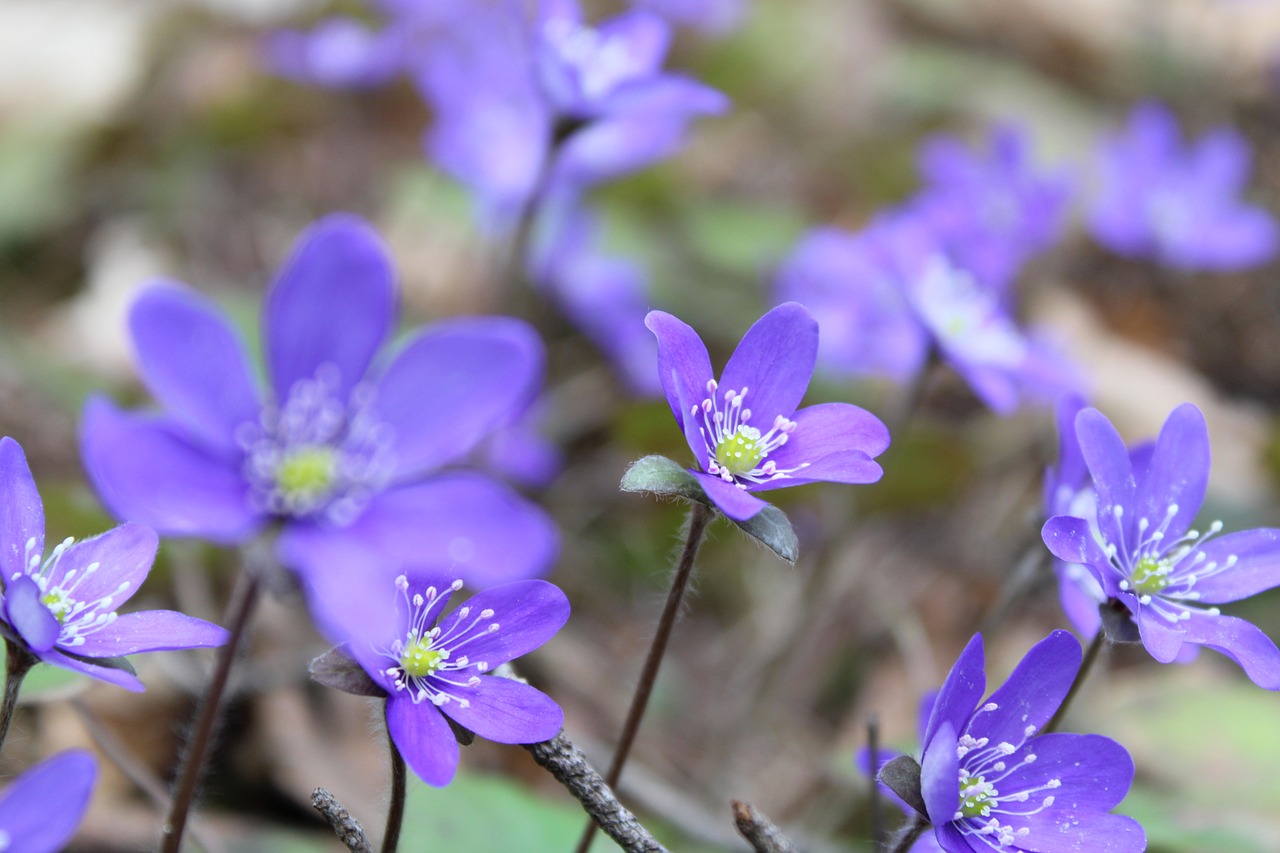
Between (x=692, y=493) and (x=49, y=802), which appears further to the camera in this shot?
(x=692, y=493)

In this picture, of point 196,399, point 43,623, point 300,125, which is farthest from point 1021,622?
point 300,125

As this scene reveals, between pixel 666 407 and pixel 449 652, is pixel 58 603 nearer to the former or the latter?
pixel 449 652

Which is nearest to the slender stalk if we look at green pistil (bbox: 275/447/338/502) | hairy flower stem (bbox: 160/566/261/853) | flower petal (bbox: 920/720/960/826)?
hairy flower stem (bbox: 160/566/261/853)

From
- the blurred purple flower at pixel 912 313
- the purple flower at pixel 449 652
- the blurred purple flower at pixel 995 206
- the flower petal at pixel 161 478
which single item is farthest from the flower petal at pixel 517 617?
the blurred purple flower at pixel 995 206

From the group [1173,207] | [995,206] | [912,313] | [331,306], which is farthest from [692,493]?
[1173,207]

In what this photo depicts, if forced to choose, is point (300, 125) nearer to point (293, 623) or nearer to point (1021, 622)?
point (293, 623)

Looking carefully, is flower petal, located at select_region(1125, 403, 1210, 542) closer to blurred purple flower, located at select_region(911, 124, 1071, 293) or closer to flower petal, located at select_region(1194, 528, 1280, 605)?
flower petal, located at select_region(1194, 528, 1280, 605)
